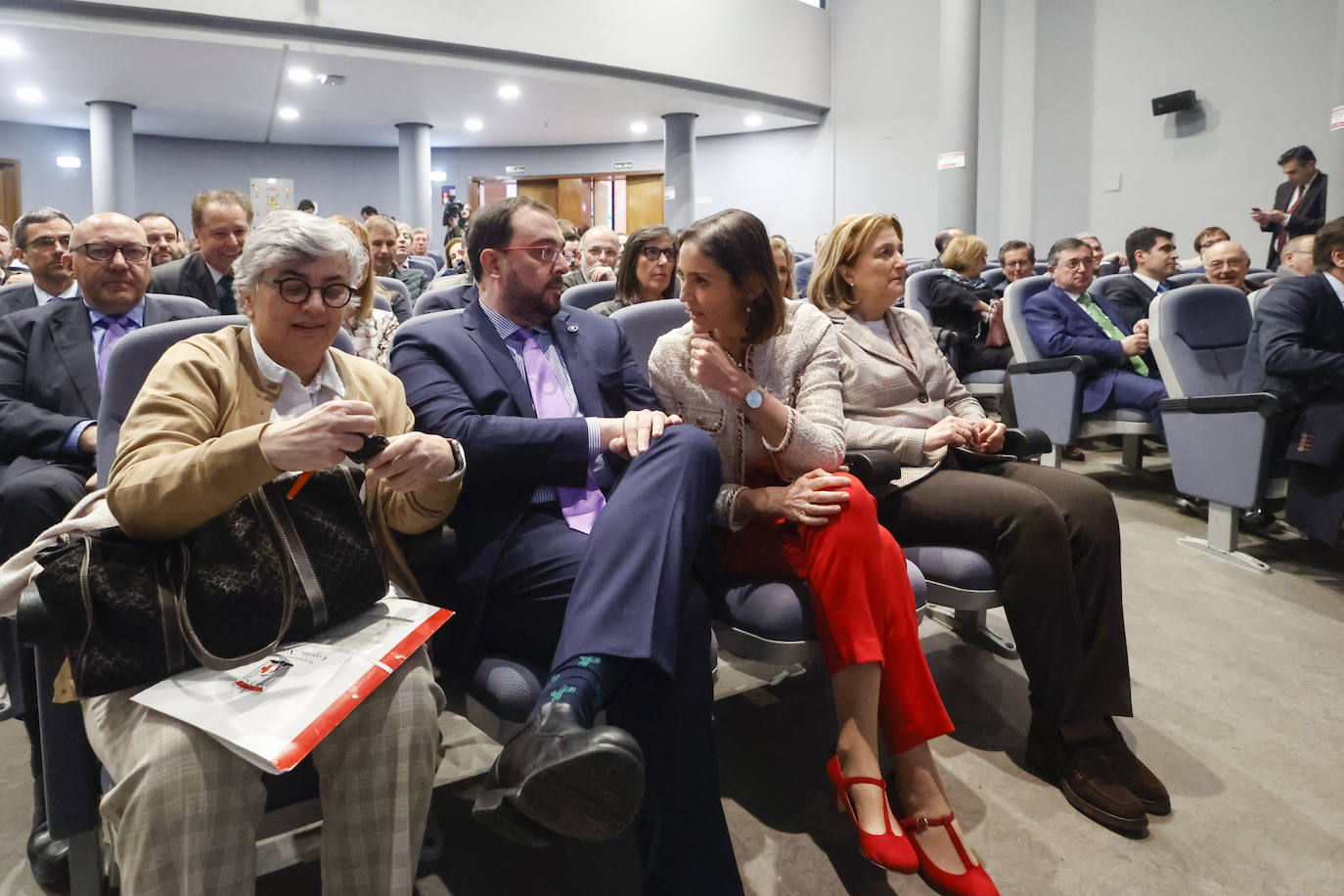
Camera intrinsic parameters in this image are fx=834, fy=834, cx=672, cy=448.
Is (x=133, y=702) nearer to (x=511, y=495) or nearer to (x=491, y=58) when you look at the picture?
(x=511, y=495)

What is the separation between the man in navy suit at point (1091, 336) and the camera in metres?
3.76

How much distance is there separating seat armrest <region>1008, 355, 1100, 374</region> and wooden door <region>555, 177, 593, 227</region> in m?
10.7

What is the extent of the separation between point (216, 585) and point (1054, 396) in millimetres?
3700

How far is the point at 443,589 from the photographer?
4.95 feet

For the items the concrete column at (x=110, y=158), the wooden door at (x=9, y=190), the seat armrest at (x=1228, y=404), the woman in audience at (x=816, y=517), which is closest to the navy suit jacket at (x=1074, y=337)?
the seat armrest at (x=1228, y=404)

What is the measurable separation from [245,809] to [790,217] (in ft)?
39.7

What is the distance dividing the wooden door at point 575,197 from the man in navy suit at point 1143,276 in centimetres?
1013

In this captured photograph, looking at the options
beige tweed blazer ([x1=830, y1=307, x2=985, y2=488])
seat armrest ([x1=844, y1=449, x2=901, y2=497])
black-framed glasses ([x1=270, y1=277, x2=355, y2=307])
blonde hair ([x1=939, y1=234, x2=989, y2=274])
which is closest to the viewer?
black-framed glasses ([x1=270, y1=277, x2=355, y2=307])

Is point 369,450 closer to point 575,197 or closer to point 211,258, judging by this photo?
point 211,258

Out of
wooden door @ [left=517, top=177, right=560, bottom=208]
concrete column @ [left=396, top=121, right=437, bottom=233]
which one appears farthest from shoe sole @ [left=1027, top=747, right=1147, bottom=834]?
wooden door @ [left=517, top=177, right=560, bottom=208]

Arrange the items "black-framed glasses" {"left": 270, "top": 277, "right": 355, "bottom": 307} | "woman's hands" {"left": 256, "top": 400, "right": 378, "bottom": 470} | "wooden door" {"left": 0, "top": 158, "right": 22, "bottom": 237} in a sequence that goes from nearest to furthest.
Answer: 1. "woman's hands" {"left": 256, "top": 400, "right": 378, "bottom": 470}
2. "black-framed glasses" {"left": 270, "top": 277, "right": 355, "bottom": 307}
3. "wooden door" {"left": 0, "top": 158, "right": 22, "bottom": 237}

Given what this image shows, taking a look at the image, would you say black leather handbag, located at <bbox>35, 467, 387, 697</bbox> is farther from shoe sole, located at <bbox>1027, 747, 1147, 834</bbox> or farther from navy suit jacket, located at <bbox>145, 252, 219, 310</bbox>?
navy suit jacket, located at <bbox>145, 252, 219, 310</bbox>

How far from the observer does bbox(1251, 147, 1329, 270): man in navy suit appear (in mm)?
6164

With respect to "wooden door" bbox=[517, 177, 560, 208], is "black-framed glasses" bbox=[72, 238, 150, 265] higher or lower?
lower
